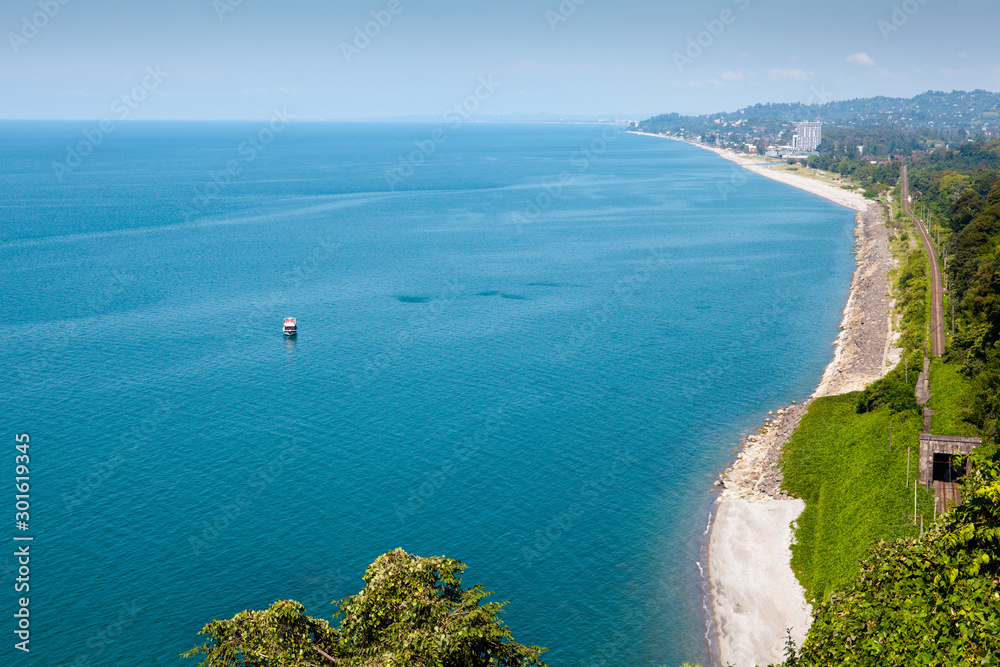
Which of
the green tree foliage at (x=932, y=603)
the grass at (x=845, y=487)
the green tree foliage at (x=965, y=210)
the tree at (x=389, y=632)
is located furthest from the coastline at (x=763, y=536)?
the green tree foliage at (x=965, y=210)

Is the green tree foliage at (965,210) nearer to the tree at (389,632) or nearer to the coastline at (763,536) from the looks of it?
the coastline at (763,536)

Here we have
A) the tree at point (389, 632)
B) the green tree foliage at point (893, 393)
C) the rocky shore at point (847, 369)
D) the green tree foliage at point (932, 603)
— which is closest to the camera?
the green tree foliage at point (932, 603)

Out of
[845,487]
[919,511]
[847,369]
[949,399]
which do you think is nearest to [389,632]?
[919,511]

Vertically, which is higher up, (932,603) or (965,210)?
(965,210)

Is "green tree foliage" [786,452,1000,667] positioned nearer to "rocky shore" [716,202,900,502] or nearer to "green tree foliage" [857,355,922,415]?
"rocky shore" [716,202,900,502]

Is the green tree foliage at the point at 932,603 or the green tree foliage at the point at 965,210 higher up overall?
the green tree foliage at the point at 965,210

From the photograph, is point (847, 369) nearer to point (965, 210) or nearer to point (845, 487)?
point (845, 487)

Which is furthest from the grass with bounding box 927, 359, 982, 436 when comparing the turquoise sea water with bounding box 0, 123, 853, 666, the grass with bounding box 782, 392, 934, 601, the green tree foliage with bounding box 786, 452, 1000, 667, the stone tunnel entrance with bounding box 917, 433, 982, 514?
the green tree foliage with bounding box 786, 452, 1000, 667

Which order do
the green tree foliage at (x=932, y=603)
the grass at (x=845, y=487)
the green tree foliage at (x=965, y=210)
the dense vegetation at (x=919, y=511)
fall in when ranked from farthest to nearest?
the green tree foliage at (x=965, y=210) < the grass at (x=845, y=487) < the dense vegetation at (x=919, y=511) < the green tree foliage at (x=932, y=603)
